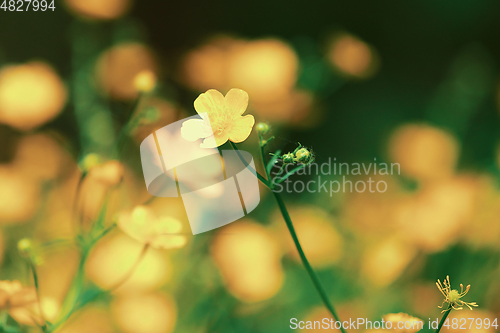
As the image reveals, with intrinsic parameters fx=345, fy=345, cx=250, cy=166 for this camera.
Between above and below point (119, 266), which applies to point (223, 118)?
above

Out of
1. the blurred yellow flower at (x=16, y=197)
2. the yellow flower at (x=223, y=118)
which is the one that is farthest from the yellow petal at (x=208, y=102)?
the blurred yellow flower at (x=16, y=197)

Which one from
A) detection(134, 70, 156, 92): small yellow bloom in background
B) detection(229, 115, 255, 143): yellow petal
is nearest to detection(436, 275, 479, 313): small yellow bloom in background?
detection(229, 115, 255, 143): yellow petal

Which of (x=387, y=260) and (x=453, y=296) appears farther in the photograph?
(x=387, y=260)

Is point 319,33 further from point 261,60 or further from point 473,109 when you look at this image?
point 473,109

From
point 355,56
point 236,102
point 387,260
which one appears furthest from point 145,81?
point 387,260

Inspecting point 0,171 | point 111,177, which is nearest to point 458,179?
point 111,177

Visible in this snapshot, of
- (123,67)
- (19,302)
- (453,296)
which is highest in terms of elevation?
(123,67)

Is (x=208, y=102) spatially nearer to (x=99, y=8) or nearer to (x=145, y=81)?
(x=145, y=81)
